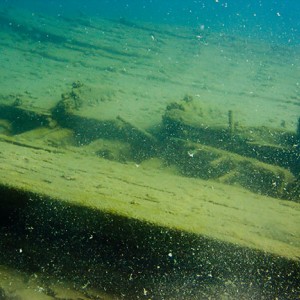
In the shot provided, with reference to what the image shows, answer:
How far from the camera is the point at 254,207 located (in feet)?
8.89

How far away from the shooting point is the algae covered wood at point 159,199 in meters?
2.05

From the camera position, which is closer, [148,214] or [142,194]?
[148,214]

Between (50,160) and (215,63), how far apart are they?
1133 cm

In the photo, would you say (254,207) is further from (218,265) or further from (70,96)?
(70,96)

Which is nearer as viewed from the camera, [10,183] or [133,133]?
[10,183]

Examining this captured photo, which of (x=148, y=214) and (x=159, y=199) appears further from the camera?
(x=159, y=199)

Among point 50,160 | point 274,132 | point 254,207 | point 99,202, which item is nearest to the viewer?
point 99,202

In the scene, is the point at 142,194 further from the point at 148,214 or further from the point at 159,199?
the point at 148,214

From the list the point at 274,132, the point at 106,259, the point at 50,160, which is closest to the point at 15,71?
the point at 50,160

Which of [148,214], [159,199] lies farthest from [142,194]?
[148,214]

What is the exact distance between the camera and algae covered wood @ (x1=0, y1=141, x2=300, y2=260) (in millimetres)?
2049

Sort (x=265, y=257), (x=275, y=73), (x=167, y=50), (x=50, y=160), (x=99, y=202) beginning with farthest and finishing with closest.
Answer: (x=167, y=50), (x=275, y=73), (x=50, y=160), (x=99, y=202), (x=265, y=257)

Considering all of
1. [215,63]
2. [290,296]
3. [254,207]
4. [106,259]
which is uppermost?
[215,63]

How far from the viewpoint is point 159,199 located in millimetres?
2463
